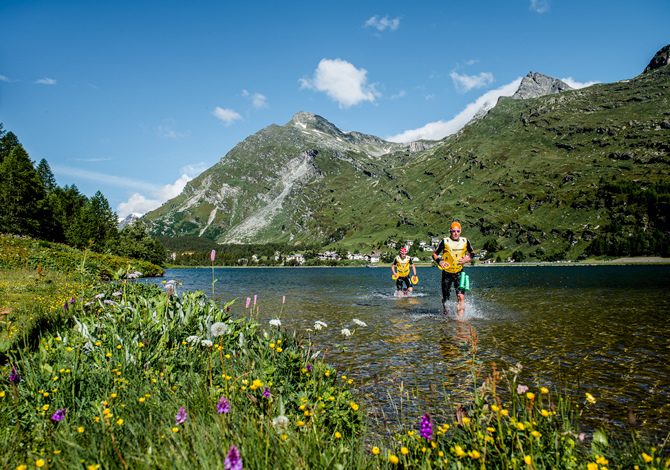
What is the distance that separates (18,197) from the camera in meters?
76.9

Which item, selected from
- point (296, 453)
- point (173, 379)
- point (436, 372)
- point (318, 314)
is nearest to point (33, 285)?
point (318, 314)

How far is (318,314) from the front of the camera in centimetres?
2400

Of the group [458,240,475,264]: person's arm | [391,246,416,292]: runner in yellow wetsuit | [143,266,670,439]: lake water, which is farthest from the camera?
[391,246,416,292]: runner in yellow wetsuit

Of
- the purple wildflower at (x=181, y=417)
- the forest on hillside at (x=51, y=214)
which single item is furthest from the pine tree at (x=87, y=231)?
the purple wildflower at (x=181, y=417)

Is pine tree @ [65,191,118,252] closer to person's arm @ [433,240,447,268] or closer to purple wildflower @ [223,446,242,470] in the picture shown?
person's arm @ [433,240,447,268]

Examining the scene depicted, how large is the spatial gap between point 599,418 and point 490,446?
430cm

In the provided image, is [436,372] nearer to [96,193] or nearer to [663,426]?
[663,426]

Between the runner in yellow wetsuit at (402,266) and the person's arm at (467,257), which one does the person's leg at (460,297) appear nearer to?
the person's arm at (467,257)

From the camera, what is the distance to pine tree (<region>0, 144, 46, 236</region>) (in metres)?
75.8

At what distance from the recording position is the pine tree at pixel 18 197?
7575cm

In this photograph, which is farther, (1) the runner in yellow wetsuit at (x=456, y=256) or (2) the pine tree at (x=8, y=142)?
(2) the pine tree at (x=8, y=142)

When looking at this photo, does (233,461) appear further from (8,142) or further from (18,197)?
(8,142)

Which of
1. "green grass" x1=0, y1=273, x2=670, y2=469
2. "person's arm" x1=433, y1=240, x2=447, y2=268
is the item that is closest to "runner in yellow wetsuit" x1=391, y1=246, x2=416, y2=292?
"person's arm" x1=433, y1=240, x2=447, y2=268

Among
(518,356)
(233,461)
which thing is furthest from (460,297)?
(233,461)
